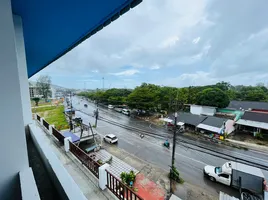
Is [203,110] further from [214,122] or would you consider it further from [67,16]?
[67,16]

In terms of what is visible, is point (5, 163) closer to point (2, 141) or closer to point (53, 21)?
point (2, 141)

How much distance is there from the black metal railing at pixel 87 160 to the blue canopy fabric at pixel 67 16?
7.44 feet

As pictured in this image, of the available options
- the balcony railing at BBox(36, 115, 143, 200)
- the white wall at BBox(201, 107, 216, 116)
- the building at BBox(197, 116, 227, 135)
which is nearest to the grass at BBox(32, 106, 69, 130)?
the balcony railing at BBox(36, 115, 143, 200)

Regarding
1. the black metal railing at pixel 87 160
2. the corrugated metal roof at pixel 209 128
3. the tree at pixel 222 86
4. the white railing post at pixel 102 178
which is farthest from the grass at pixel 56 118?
the tree at pixel 222 86

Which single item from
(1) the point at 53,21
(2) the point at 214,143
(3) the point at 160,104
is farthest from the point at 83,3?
(3) the point at 160,104

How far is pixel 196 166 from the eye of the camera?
6.33 meters

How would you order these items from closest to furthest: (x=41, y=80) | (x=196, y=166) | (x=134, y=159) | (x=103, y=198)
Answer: (x=103, y=198)
(x=196, y=166)
(x=134, y=159)
(x=41, y=80)

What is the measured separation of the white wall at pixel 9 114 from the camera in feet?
2.17

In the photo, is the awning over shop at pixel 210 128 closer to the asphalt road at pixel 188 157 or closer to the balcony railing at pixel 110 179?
the asphalt road at pixel 188 157

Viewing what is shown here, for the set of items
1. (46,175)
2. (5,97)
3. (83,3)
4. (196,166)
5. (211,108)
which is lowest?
(196,166)

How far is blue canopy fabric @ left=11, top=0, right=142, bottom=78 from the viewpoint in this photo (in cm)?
117

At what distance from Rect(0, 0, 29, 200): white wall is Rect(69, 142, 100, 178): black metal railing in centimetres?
184

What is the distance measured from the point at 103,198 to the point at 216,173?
17.9ft

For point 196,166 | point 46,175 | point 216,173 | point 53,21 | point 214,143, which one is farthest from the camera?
point 214,143
